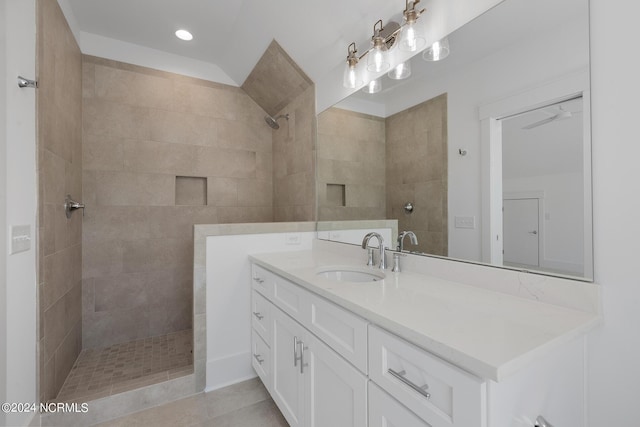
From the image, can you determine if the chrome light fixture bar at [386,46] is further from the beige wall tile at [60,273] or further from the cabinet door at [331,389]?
the beige wall tile at [60,273]

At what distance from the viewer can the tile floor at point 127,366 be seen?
1703 millimetres

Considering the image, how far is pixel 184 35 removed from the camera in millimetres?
2355

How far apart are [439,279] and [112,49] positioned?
3.07 m

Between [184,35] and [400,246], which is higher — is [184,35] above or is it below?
above

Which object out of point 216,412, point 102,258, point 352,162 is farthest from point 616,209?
point 102,258

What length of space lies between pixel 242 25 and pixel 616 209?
8.16 feet

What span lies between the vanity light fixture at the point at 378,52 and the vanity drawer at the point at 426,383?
138 cm

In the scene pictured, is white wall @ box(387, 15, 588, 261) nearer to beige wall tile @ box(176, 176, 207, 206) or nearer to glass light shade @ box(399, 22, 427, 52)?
glass light shade @ box(399, 22, 427, 52)

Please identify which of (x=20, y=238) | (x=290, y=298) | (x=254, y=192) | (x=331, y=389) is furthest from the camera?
(x=254, y=192)

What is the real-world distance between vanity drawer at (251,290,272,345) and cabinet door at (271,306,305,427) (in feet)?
0.28

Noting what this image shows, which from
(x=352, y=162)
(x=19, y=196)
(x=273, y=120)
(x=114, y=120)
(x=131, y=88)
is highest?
(x=131, y=88)

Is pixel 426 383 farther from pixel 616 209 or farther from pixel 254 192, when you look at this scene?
pixel 254 192

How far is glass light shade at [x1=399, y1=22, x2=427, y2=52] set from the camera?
4.39 ft

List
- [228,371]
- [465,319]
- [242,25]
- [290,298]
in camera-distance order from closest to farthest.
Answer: [465,319], [290,298], [228,371], [242,25]
